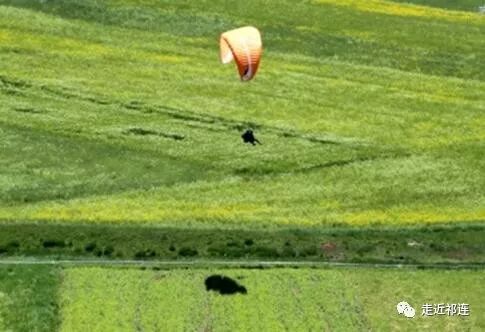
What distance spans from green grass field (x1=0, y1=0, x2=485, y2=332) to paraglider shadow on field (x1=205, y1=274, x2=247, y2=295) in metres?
0.38

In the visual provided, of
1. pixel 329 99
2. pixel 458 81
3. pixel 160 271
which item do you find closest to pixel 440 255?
pixel 160 271

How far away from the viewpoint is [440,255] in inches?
1891

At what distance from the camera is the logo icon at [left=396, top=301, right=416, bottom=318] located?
42.5 m

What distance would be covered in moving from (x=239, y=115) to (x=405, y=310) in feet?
86.0

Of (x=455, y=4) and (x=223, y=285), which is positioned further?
(x=455, y=4)

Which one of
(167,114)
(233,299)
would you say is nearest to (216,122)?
(167,114)

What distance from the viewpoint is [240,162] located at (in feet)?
195

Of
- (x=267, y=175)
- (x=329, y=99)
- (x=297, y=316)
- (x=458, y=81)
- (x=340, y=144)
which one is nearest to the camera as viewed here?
(x=297, y=316)

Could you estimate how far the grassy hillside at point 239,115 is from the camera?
54.4m

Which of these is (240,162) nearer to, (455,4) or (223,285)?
(223,285)

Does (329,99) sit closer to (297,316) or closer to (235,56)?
(235,56)

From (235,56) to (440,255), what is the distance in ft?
40.9

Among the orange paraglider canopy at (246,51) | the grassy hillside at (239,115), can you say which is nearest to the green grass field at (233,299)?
the grassy hillside at (239,115)

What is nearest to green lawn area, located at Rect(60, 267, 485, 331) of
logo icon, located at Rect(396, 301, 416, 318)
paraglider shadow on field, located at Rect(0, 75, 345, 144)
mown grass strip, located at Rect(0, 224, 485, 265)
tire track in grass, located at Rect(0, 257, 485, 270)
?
logo icon, located at Rect(396, 301, 416, 318)
